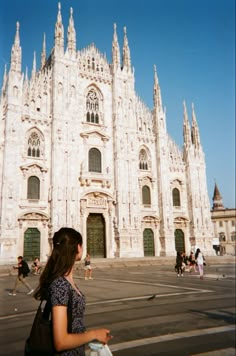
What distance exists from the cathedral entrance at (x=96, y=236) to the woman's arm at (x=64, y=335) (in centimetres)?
2611

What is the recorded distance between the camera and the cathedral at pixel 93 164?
24.9m

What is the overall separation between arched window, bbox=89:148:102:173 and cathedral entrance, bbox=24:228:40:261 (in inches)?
304

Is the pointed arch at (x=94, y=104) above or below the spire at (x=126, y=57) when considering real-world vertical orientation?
below

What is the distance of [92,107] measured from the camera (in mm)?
30625

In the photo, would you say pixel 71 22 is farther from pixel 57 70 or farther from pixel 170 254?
pixel 170 254

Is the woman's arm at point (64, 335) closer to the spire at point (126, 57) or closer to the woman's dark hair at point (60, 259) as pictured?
the woman's dark hair at point (60, 259)

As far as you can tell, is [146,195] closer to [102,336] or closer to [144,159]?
[144,159]

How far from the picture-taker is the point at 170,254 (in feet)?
97.6

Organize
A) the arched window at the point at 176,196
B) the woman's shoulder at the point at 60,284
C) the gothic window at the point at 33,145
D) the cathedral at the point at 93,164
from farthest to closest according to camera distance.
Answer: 1. the arched window at the point at 176,196
2. the gothic window at the point at 33,145
3. the cathedral at the point at 93,164
4. the woman's shoulder at the point at 60,284

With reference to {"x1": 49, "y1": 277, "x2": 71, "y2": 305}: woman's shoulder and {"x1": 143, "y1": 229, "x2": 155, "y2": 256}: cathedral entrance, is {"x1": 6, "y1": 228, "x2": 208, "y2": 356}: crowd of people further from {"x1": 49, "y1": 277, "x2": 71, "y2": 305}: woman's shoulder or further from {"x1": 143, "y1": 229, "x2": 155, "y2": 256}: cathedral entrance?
{"x1": 143, "y1": 229, "x2": 155, "y2": 256}: cathedral entrance

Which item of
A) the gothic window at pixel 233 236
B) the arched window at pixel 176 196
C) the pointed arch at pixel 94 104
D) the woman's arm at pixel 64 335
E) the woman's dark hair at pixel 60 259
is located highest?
the pointed arch at pixel 94 104

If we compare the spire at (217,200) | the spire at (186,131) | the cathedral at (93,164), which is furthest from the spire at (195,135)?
the spire at (217,200)

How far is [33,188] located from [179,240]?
52.3 ft

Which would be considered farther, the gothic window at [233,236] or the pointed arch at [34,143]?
the gothic window at [233,236]
